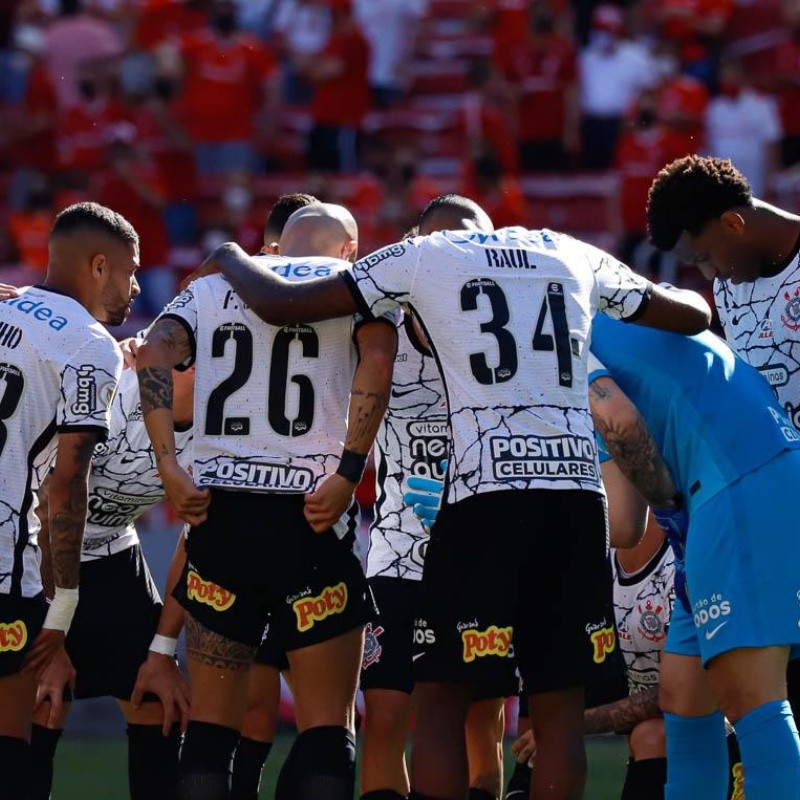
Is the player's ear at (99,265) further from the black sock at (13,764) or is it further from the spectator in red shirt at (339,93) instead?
the spectator in red shirt at (339,93)

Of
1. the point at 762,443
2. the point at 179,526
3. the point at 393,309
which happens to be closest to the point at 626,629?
the point at 762,443

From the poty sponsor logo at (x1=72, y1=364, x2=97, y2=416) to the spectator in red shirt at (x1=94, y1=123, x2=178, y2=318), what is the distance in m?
8.82

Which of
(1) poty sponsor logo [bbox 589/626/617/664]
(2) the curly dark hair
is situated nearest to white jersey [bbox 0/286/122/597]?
(1) poty sponsor logo [bbox 589/626/617/664]

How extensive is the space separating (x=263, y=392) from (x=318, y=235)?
0.74 meters

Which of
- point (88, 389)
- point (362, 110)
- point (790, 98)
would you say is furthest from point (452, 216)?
point (362, 110)

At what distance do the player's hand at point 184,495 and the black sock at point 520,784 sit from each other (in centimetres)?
191

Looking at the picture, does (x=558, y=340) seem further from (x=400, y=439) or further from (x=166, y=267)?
(x=166, y=267)

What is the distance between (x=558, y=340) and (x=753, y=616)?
0.97m

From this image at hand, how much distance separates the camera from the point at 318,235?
18.4 feet

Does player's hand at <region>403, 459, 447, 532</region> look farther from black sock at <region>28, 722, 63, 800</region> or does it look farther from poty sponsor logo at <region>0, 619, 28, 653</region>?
black sock at <region>28, 722, 63, 800</region>

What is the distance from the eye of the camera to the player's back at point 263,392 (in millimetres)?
5086

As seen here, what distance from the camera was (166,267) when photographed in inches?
560

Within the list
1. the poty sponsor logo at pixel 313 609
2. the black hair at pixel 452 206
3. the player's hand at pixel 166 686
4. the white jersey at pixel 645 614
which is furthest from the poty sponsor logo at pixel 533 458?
the player's hand at pixel 166 686

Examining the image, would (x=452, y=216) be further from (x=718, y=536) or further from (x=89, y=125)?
Result: (x=89, y=125)
